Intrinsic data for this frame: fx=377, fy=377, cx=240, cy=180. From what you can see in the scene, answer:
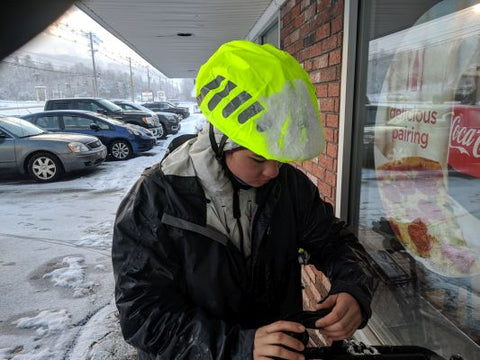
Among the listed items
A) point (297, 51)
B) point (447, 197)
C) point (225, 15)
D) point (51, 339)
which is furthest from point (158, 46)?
point (447, 197)

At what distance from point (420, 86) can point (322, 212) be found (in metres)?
0.76

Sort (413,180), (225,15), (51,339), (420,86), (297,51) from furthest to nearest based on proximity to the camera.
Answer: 1. (225,15)
2. (297,51)
3. (51,339)
4. (413,180)
5. (420,86)

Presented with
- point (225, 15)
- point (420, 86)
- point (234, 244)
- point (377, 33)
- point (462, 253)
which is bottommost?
point (462, 253)

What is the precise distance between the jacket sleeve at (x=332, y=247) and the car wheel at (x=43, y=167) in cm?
846

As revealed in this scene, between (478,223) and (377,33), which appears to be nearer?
(478,223)

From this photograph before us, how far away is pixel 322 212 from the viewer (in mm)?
1396

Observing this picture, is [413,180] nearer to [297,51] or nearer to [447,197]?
[447,197]

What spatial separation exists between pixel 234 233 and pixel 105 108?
12733 millimetres

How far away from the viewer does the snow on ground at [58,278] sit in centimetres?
279

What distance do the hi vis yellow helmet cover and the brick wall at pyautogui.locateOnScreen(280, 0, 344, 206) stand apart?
4.43 ft

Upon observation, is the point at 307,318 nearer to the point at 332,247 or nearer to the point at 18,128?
the point at 332,247

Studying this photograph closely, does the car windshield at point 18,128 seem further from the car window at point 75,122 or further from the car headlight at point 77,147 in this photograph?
the car window at point 75,122

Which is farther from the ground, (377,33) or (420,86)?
(377,33)

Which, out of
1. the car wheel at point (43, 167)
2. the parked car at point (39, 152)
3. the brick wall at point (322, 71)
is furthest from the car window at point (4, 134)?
the brick wall at point (322, 71)
